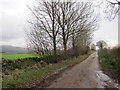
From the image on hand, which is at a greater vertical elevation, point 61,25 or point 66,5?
point 66,5

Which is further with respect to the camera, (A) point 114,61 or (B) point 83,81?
(A) point 114,61

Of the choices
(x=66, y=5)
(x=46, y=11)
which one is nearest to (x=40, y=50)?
(x=46, y=11)

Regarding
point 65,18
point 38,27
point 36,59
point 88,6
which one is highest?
point 88,6

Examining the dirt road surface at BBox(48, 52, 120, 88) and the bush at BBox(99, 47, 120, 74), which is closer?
the dirt road surface at BBox(48, 52, 120, 88)

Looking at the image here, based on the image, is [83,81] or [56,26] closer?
[83,81]

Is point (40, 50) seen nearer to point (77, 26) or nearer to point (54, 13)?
point (54, 13)

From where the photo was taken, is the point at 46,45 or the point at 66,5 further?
the point at 66,5

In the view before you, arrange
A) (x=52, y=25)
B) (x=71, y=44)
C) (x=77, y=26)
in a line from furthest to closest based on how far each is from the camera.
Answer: (x=71, y=44), (x=77, y=26), (x=52, y=25)

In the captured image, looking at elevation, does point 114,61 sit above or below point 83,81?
above

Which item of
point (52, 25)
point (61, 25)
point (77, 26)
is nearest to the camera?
point (52, 25)

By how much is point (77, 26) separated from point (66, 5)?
4.54 meters

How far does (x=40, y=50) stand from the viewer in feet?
75.9

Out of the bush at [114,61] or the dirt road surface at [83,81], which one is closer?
the dirt road surface at [83,81]

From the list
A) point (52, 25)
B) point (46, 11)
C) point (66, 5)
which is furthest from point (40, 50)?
point (66, 5)
